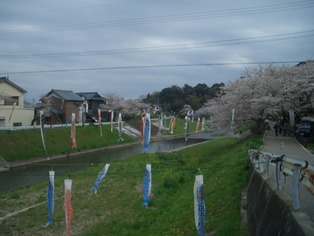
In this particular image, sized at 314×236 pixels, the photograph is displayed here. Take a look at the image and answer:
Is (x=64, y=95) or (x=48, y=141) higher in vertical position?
(x=64, y=95)

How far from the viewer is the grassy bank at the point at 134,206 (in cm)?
1034

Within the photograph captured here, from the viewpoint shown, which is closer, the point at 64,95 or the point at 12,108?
the point at 12,108

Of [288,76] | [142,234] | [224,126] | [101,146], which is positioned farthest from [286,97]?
[101,146]

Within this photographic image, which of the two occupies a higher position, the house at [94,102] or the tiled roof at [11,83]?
the tiled roof at [11,83]

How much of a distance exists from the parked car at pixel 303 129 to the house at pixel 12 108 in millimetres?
30187

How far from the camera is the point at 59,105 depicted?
51500 millimetres

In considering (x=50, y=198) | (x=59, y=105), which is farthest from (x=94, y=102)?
(x=50, y=198)

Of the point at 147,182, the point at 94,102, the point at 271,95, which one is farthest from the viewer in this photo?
the point at 94,102

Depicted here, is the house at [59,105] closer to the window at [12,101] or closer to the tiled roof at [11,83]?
the window at [12,101]

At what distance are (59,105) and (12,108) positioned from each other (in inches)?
582

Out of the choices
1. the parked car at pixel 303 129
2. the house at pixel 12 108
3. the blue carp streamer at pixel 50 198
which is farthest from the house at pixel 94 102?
the blue carp streamer at pixel 50 198

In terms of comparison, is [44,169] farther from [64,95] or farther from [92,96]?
[92,96]

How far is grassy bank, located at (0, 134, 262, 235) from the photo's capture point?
33.9ft

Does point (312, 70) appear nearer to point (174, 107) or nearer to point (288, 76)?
point (288, 76)
